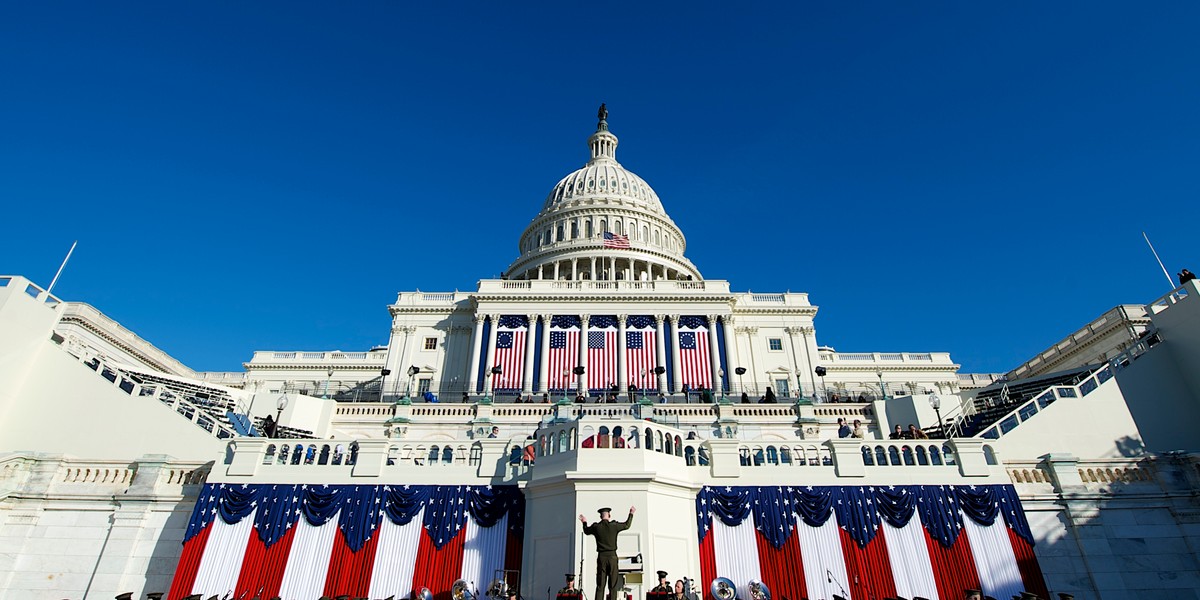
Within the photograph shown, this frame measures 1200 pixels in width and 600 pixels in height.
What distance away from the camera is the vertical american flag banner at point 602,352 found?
49.6 meters

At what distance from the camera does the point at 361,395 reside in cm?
4706

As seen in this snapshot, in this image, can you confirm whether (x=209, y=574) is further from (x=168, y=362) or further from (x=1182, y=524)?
(x=168, y=362)

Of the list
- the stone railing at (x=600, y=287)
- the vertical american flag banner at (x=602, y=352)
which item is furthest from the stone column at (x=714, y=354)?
the vertical american flag banner at (x=602, y=352)

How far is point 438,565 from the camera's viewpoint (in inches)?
635

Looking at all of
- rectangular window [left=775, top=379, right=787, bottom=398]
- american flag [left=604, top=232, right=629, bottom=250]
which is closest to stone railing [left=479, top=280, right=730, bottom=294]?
rectangular window [left=775, top=379, right=787, bottom=398]

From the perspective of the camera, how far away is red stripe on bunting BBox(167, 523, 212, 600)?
15545mm

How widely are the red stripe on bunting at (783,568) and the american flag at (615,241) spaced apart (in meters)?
57.1

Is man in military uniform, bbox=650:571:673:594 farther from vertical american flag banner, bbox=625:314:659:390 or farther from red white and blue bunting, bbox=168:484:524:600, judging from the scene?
vertical american flag banner, bbox=625:314:659:390

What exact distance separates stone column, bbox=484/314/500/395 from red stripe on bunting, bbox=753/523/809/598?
3472cm

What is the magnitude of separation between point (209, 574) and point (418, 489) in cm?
543

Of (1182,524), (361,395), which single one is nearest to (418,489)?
(1182,524)

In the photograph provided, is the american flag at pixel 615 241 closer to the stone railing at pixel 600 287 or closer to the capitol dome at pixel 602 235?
the capitol dome at pixel 602 235

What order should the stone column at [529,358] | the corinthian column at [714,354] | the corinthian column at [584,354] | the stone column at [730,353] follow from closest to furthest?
the corinthian column at [584,354] → the corinthian column at [714,354] → the stone column at [529,358] → the stone column at [730,353]

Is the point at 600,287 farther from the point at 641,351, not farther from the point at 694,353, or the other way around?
the point at 694,353
